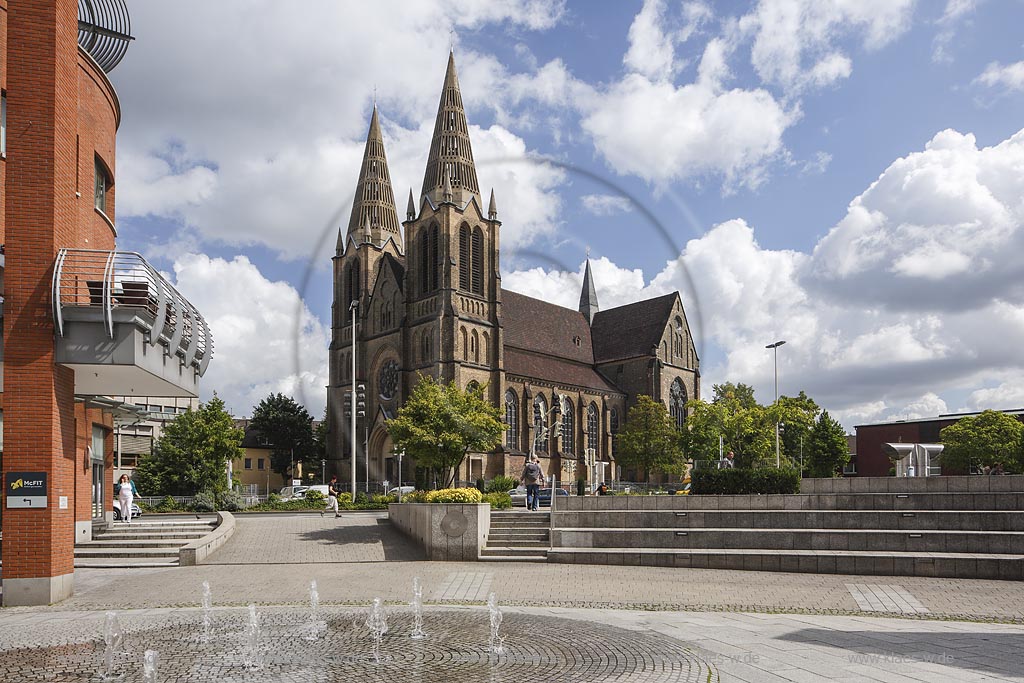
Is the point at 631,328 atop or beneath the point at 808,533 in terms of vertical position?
atop

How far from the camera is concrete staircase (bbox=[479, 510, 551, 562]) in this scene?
19734 mm

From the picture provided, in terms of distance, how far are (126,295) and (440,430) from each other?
1744 centimetres

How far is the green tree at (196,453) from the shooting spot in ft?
162

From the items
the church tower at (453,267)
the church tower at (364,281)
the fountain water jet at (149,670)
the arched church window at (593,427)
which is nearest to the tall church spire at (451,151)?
the church tower at (453,267)

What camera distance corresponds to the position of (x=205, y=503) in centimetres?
→ 3781

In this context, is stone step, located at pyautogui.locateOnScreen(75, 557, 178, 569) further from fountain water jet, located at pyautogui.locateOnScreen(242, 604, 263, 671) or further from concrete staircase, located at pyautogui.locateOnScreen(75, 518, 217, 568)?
fountain water jet, located at pyautogui.locateOnScreen(242, 604, 263, 671)

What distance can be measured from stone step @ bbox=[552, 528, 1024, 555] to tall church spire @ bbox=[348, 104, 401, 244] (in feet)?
224

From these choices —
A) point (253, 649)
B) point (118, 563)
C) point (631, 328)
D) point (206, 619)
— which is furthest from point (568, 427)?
point (253, 649)

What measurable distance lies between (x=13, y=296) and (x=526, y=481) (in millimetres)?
16056

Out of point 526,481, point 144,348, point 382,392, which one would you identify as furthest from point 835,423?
point 144,348

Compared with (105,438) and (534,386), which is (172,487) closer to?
(105,438)

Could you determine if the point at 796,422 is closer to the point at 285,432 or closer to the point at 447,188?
the point at 447,188

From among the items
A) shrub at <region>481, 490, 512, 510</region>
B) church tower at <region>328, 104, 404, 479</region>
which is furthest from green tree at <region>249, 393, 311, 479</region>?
shrub at <region>481, 490, 512, 510</region>

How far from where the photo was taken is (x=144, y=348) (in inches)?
618
